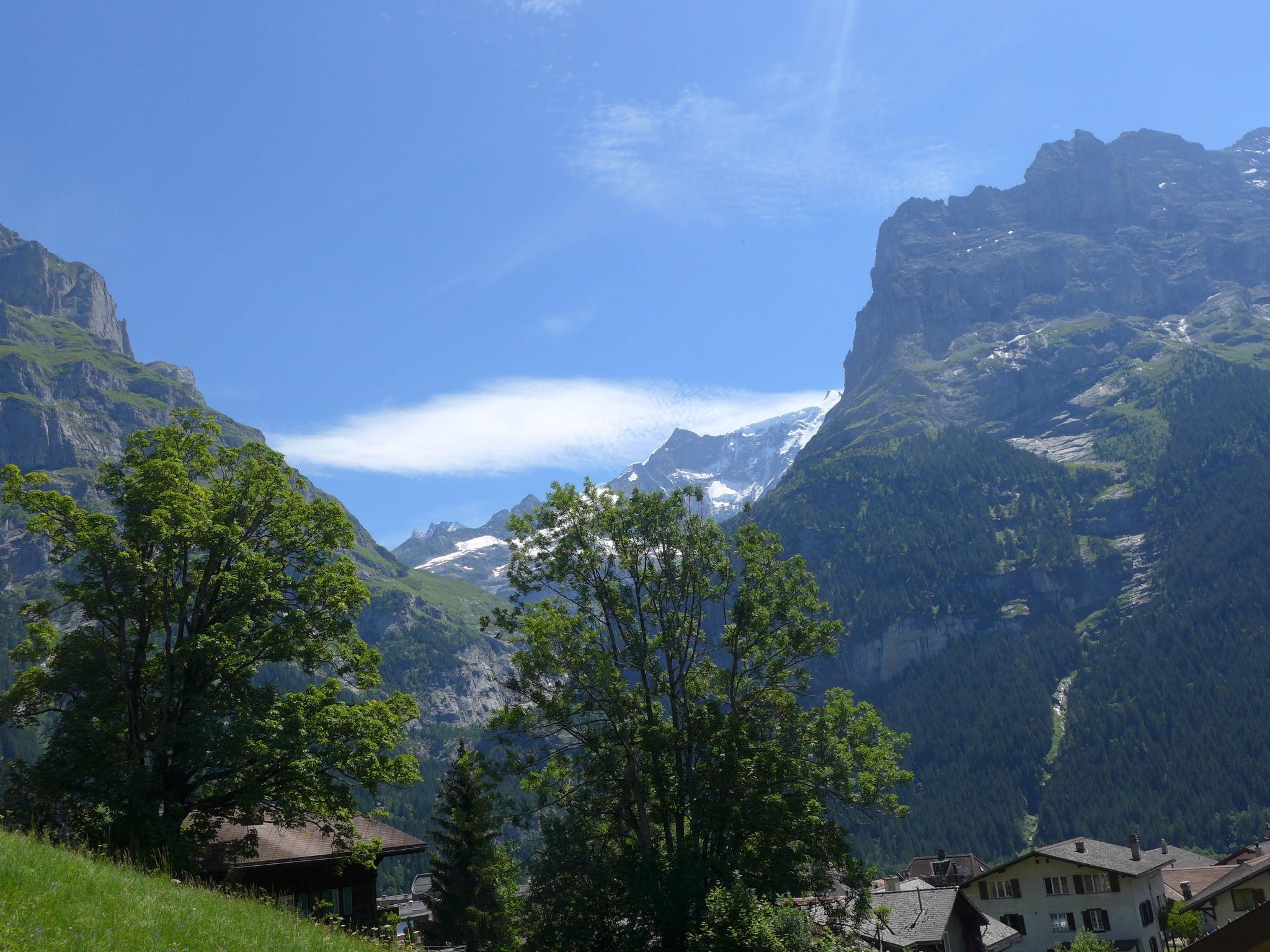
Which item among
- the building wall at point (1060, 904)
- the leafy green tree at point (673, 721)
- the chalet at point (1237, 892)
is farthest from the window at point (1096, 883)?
the leafy green tree at point (673, 721)

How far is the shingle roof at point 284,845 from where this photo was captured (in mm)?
29688

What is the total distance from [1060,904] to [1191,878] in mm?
28111

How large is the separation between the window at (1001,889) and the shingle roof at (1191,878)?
20018 mm

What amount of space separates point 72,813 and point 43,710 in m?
3.58

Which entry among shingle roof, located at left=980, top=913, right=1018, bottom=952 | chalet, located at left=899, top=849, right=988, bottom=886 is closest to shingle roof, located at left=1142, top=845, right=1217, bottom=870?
chalet, located at left=899, top=849, right=988, bottom=886

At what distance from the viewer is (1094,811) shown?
192750mm

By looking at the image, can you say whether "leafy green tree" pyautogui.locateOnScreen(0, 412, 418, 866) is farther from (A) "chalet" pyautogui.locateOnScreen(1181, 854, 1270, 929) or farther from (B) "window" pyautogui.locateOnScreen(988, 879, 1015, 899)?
(B) "window" pyautogui.locateOnScreen(988, 879, 1015, 899)

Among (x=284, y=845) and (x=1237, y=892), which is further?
(x=1237, y=892)

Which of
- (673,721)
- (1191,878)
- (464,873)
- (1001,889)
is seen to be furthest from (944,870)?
(673,721)

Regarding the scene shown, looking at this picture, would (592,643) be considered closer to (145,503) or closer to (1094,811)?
(145,503)

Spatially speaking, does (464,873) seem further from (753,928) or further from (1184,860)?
(1184,860)

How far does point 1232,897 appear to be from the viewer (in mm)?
72188

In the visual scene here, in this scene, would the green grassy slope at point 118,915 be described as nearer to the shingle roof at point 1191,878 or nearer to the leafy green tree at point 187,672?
the leafy green tree at point 187,672

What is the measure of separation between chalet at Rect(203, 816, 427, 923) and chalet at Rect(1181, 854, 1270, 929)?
62416 millimetres
